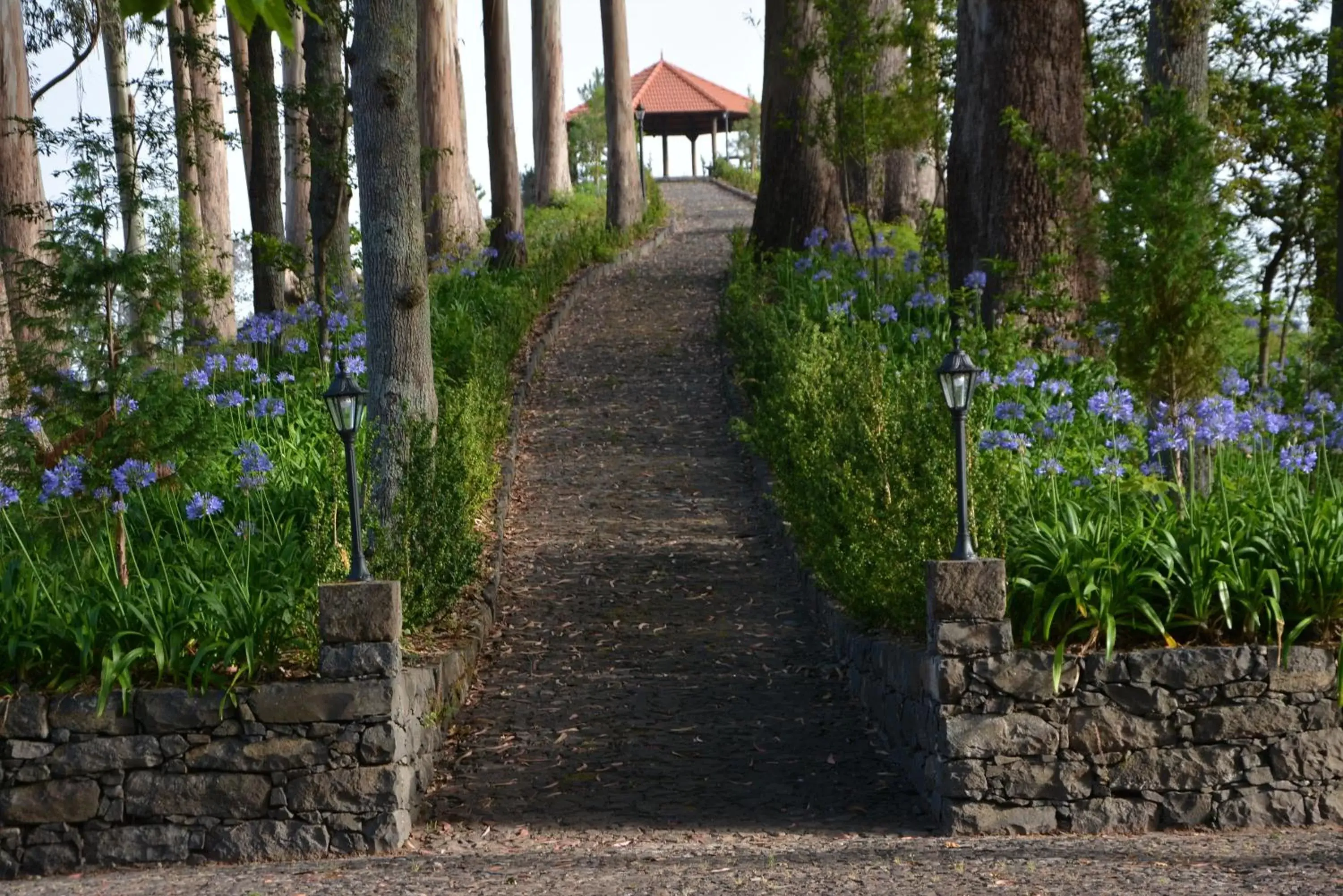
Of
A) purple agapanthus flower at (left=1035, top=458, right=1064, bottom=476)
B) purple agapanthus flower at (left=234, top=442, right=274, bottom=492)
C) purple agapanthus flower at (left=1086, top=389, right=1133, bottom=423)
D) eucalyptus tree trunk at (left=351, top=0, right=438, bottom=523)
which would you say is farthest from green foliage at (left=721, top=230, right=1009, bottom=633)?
purple agapanthus flower at (left=234, top=442, right=274, bottom=492)

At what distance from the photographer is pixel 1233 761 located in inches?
219

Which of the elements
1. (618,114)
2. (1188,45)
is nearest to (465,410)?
(1188,45)

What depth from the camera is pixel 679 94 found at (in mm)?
43156

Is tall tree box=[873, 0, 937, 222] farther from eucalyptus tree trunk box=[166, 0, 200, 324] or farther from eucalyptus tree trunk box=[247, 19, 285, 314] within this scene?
eucalyptus tree trunk box=[247, 19, 285, 314]

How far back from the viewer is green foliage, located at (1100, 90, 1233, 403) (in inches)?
262

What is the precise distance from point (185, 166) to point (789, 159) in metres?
8.40

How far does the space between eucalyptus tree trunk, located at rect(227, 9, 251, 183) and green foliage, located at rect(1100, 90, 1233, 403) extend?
945cm

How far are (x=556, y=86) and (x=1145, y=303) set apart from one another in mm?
18708

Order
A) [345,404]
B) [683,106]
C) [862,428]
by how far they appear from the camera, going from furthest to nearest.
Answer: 1. [683,106]
2. [862,428]
3. [345,404]

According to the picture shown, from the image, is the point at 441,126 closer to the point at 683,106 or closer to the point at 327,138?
the point at 327,138

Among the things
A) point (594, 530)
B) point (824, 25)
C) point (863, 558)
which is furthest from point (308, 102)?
point (863, 558)

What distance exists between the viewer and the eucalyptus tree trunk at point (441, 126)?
669 inches

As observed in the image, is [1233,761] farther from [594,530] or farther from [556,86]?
[556,86]

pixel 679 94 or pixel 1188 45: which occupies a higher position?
pixel 679 94
